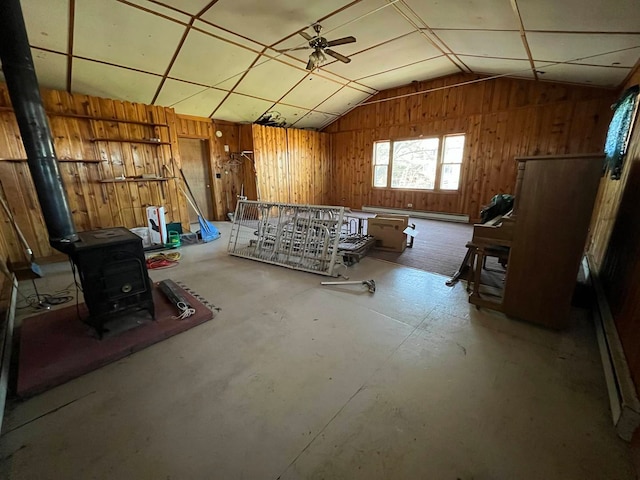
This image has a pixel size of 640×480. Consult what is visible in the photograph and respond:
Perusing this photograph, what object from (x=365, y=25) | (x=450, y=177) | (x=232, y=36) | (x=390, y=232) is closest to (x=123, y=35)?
(x=232, y=36)

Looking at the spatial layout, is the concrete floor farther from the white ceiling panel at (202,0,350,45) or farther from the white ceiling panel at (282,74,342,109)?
the white ceiling panel at (282,74,342,109)

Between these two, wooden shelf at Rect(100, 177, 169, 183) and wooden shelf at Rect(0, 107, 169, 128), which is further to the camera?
wooden shelf at Rect(100, 177, 169, 183)

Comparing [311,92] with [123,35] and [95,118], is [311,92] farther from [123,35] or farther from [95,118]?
[95,118]

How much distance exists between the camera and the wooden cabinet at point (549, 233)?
6.61 ft

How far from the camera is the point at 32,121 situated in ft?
6.42

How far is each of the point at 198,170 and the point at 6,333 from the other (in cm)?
560

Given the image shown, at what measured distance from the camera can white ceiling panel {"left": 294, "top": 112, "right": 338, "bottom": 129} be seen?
7968 mm

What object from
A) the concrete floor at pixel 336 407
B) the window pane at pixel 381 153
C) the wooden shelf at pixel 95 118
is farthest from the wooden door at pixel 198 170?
the concrete floor at pixel 336 407

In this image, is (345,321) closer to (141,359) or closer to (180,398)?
(180,398)

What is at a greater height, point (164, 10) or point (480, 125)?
point (164, 10)

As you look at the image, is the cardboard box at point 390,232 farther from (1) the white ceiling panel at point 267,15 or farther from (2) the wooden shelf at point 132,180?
(2) the wooden shelf at point 132,180

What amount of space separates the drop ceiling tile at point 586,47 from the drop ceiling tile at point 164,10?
176 inches

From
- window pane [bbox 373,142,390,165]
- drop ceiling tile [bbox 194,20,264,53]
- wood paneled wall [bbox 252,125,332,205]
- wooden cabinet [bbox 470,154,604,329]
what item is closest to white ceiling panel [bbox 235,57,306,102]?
drop ceiling tile [bbox 194,20,264,53]

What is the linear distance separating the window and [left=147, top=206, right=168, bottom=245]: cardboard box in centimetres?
608
